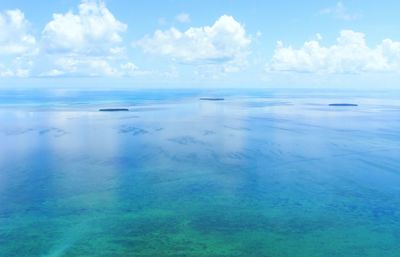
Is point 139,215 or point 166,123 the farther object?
point 166,123

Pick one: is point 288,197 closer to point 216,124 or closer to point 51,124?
point 216,124

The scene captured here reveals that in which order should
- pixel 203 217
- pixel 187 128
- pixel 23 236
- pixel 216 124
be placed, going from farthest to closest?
pixel 216 124, pixel 187 128, pixel 203 217, pixel 23 236

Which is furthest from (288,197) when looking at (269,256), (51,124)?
(51,124)

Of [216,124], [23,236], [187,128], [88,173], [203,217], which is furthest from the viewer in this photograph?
[216,124]

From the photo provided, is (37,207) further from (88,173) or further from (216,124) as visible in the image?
(216,124)

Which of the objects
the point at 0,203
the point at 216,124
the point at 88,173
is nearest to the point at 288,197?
the point at 88,173

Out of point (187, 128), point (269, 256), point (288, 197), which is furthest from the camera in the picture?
point (187, 128)
